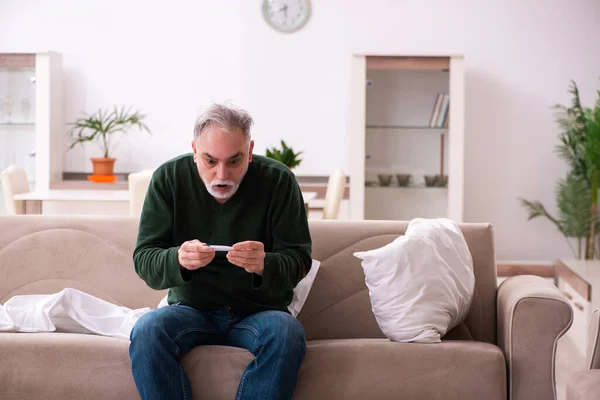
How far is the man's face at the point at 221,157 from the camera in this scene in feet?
7.61

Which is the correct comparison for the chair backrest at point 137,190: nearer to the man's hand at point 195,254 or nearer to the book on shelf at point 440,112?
the man's hand at point 195,254

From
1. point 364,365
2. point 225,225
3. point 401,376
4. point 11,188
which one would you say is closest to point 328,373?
point 364,365

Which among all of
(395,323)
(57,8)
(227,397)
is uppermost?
(57,8)

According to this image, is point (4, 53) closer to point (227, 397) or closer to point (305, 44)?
point (305, 44)

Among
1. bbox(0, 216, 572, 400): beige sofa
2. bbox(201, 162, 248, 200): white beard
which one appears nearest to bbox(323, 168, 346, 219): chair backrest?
bbox(0, 216, 572, 400): beige sofa

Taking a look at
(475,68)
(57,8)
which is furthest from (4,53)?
(475,68)

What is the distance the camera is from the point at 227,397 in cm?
234

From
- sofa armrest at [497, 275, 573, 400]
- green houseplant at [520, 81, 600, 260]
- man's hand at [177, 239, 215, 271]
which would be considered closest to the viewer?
man's hand at [177, 239, 215, 271]

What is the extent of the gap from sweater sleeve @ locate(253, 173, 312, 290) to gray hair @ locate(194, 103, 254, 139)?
0.73ft

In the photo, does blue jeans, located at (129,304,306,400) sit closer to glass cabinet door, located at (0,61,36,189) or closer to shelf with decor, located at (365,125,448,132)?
shelf with decor, located at (365,125,448,132)

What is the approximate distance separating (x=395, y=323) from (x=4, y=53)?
450 cm

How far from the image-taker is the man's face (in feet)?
7.61

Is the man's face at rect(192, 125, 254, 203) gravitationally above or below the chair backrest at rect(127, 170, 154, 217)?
above

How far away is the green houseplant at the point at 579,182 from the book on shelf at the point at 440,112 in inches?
35.6
